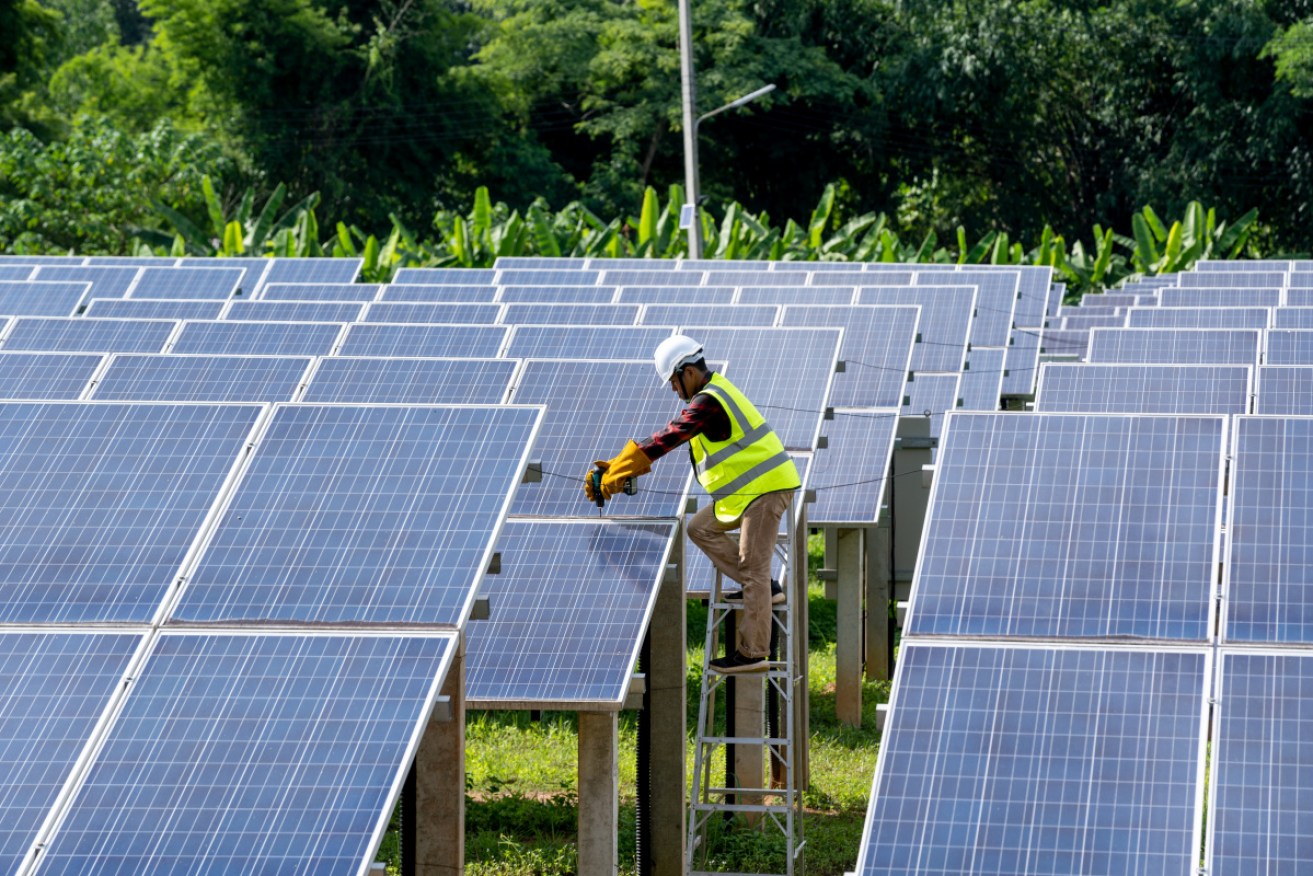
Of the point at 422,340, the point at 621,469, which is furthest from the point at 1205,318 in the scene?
the point at 621,469

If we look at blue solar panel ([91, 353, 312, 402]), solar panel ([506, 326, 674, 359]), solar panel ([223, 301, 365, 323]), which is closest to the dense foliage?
solar panel ([223, 301, 365, 323])

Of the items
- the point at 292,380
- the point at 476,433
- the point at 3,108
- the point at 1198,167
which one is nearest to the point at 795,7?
the point at 1198,167

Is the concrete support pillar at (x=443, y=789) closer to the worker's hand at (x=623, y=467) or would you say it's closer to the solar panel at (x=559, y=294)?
the worker's hand at (x=623, y=467)

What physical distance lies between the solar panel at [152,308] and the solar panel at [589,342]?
5.11 metres

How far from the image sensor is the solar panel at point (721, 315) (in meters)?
14.6

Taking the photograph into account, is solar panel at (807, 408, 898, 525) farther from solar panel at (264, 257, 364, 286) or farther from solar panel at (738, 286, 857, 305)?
solar panel at (264, 257, 364, 286)

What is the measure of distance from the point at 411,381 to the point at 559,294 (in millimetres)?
7411

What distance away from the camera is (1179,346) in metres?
14.2

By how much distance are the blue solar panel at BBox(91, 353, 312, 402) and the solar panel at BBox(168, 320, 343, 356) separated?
1838 millimetres

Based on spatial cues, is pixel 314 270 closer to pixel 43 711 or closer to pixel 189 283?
pixel 189 283

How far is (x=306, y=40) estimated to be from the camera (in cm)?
5062

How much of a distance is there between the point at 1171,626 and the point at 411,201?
157 feet

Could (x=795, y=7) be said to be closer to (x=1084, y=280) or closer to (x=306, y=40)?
(x=306, y=40)

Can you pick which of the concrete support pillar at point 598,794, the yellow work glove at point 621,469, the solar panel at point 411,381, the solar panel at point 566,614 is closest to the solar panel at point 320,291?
the solar panel at point 411,381
